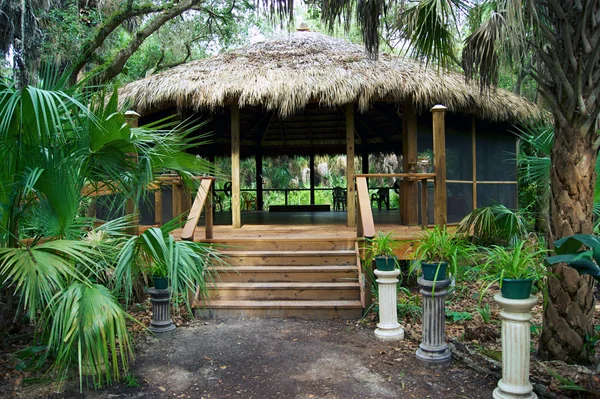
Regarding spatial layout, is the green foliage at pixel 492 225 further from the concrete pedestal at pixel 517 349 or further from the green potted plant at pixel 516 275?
the concrete pedestal at pixel 517 349

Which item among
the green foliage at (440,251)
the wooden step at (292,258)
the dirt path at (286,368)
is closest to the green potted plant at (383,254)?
the green foliage at (440,251)

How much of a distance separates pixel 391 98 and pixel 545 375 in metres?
4.74

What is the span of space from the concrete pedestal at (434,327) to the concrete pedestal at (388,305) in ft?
1.75

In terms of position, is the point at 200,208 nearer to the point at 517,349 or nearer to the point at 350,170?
the point at 350,170

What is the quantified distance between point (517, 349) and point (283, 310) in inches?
103

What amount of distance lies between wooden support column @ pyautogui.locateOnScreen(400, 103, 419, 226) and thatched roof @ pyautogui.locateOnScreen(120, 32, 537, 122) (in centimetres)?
23

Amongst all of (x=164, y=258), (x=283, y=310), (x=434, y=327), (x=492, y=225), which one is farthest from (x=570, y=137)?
(x=492, y=225)

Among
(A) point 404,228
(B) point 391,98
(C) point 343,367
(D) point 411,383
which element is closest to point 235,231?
(A) point 404,228

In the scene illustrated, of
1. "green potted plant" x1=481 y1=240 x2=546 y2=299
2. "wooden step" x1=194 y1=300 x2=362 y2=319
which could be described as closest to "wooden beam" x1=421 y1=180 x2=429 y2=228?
"wooden step" x1=194 y1=300 x2=362 y2=319

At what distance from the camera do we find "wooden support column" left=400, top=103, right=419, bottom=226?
7.29 m

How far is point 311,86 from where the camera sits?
6.85 meters

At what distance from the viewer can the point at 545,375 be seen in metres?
3.05

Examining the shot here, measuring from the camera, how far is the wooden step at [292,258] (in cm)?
554

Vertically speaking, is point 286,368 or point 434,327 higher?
point 434,327
